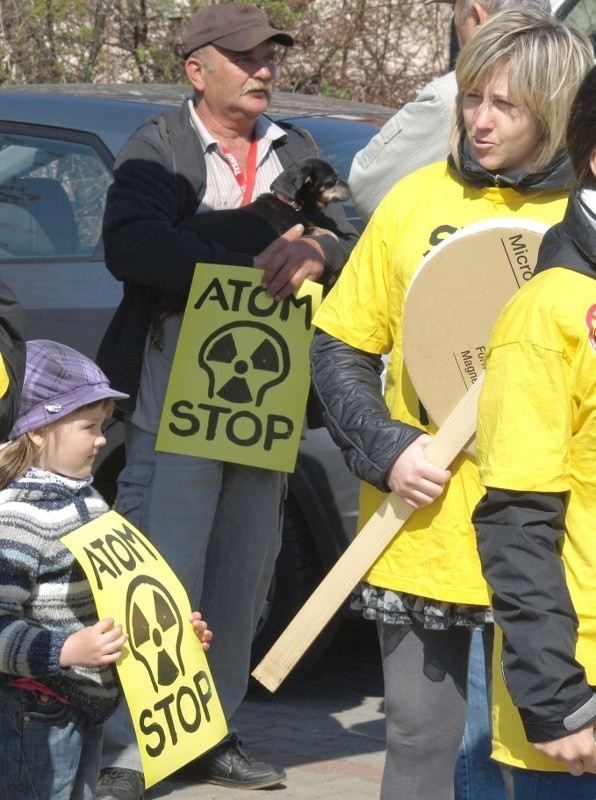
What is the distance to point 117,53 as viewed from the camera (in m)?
12.0

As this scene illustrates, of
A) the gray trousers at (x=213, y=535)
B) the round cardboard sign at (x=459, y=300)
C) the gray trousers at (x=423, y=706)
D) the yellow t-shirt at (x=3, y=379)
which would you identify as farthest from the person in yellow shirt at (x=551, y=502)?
the gray trousers at (x=213, y=535)

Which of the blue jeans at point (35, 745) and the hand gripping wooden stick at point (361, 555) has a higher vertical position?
the hand gripping wooden stick at point (361, 555)

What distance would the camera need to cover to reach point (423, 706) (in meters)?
3.08

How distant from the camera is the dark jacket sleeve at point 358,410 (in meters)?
3.08

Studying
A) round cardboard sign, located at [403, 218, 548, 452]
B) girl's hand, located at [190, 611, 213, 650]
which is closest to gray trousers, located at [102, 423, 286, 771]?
girl's hand, located at [190, 611, 213, 650]

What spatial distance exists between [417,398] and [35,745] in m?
1.07

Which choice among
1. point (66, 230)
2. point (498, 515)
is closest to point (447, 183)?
point (498, 515)

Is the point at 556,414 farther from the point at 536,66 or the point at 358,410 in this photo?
the point at 536,66

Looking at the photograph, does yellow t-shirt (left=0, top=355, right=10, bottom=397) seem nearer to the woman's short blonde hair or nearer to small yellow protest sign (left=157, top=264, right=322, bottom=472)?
the woman's short blonde hair

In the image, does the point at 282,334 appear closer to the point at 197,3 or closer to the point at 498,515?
the point at 498,515

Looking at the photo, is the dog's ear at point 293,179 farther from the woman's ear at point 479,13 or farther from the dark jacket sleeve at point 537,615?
the dark jacket sleeve at point 537,615

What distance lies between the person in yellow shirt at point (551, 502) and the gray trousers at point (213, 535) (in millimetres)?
1991

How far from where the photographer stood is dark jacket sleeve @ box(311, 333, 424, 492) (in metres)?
3.08

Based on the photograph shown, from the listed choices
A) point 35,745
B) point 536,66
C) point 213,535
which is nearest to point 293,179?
point 213,535
